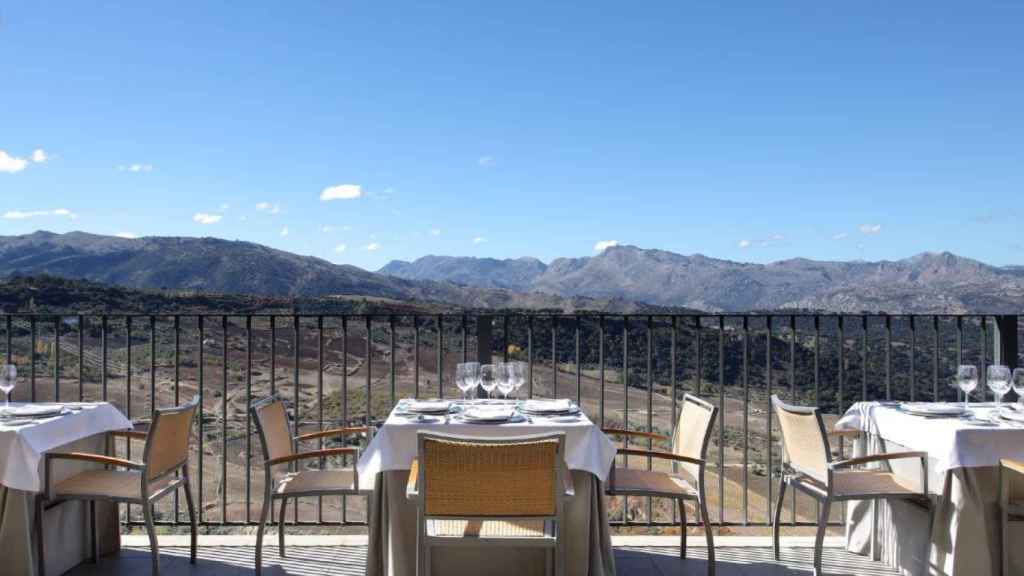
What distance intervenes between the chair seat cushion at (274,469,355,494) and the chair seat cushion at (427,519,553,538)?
847 mm

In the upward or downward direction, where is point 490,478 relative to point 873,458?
upward

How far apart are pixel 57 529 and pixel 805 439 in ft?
11.8

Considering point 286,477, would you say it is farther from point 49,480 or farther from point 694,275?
point 694,275

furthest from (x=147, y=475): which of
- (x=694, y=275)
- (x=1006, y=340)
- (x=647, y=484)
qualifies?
(x=694, y=275)

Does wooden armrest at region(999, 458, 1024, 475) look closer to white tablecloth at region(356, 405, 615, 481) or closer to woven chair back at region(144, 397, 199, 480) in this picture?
white tablecloth at region(356, 405, 615, 481)

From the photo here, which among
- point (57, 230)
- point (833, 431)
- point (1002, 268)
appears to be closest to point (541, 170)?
point (1002, 268)

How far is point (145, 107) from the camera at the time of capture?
17.6m

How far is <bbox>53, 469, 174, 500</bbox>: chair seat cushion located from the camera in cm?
334

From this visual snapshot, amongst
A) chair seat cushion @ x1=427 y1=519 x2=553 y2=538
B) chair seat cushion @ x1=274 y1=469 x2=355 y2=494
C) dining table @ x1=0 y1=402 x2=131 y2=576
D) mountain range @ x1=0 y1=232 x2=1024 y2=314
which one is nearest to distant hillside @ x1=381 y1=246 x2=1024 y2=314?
mountain range @ x1=0 y1=232 x2=1024 y2=314

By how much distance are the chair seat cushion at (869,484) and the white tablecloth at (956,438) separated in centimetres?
18

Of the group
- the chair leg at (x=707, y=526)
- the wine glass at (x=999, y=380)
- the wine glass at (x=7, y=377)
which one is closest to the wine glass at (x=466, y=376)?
the chair leg at (x=707, y=526)

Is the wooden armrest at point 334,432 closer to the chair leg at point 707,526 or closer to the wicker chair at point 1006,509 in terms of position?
the chair leg at point 707,526

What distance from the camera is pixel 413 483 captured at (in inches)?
113

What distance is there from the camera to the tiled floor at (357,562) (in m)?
3.71
